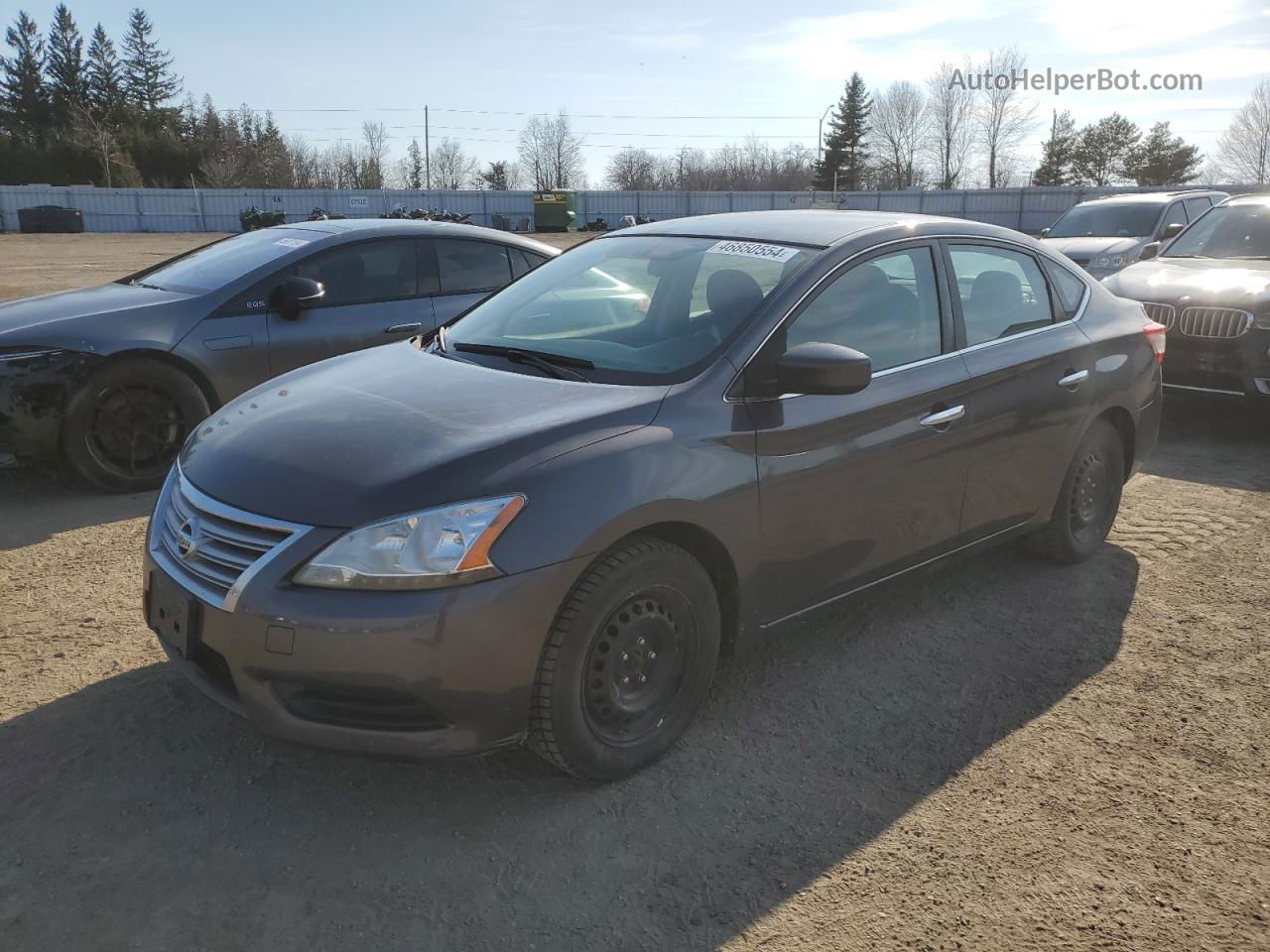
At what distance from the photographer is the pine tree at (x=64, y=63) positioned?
79.5 m

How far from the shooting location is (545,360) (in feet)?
11.8

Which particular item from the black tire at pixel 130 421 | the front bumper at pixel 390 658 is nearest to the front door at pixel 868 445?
the front bumper at pixel 390 658

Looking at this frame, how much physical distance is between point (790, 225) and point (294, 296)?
11.3 ft

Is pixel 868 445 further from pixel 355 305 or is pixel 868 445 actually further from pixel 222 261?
pixel 222 261

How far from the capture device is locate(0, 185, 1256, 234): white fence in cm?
4672

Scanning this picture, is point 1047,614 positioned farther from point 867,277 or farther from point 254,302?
point 254,302

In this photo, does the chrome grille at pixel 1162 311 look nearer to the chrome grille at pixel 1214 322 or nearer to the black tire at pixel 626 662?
the chrome grille at pixel 1214 322

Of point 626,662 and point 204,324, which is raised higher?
point 204,324

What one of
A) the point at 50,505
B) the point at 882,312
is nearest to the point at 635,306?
the point at 882,312

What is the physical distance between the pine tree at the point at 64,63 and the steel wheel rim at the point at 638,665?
303 ft

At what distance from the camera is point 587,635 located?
286 cm

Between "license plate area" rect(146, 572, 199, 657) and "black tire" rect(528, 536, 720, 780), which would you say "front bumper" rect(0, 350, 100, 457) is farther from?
"black tire" rect(528, 536, 720, 780)

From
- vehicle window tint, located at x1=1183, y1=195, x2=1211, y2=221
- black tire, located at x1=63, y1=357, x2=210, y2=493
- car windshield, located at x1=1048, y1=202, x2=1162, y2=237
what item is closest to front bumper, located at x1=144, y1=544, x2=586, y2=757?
black tire, located at x1=63, y1=357, x2=210, y2=493

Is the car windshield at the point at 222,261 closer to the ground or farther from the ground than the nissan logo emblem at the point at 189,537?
farther from the ground
